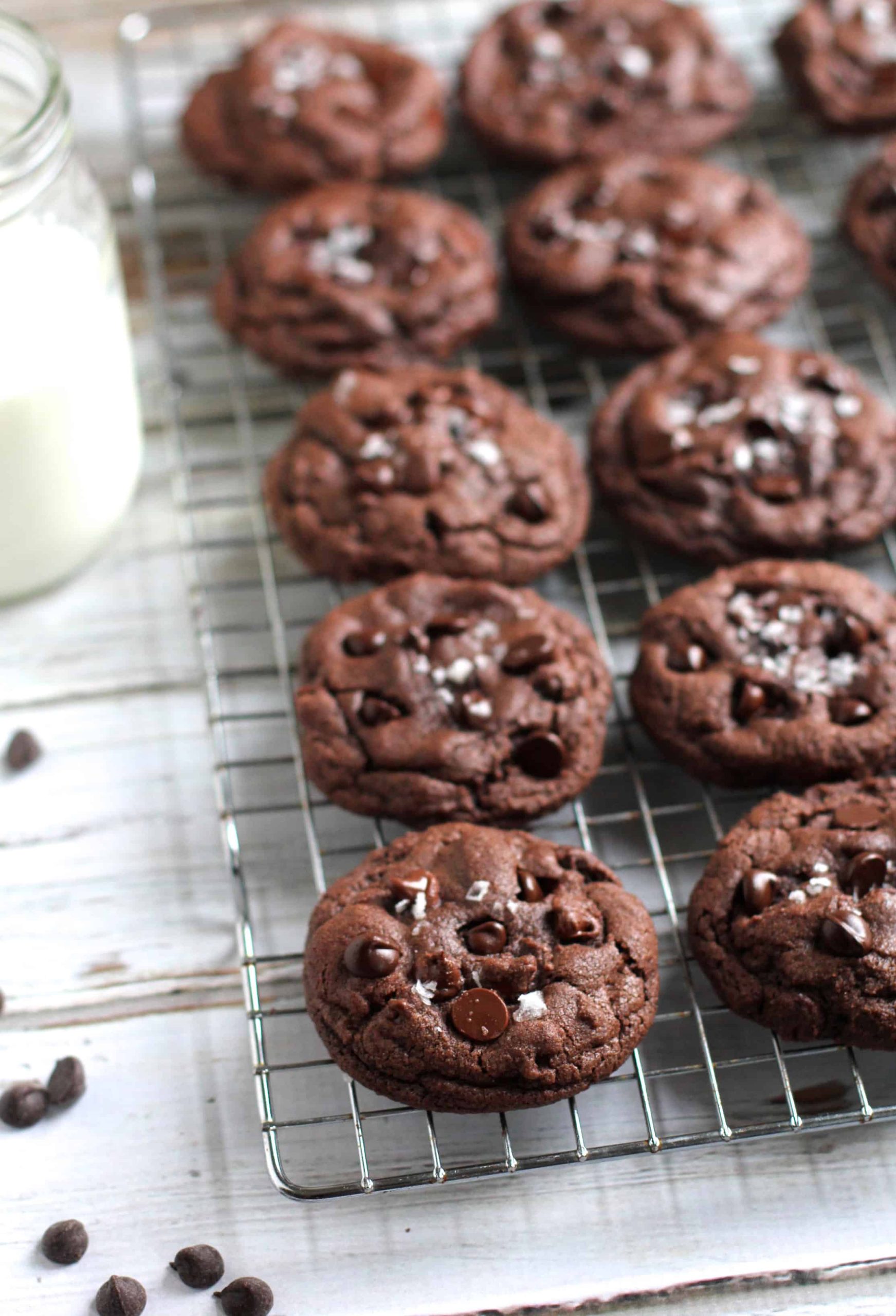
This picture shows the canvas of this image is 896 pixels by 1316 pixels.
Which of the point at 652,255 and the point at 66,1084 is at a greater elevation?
the point at 652,255

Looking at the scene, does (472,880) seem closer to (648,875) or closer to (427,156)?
(648,875)

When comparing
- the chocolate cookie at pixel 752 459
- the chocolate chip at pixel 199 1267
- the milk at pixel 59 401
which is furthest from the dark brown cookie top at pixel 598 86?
the chocolate chip at pixel 199 1267

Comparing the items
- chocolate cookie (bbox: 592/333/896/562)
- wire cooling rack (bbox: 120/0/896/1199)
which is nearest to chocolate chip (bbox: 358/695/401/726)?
wire cooling rack (bbox: 120/0/896/1199)

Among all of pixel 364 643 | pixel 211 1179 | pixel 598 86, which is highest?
pixel 598 86

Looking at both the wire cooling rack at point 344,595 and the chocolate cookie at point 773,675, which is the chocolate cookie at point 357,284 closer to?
the wire cooling rack at point 344,595

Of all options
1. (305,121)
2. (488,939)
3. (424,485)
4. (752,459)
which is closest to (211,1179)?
(488,939)

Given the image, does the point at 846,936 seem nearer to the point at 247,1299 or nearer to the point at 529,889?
the point at 529,889
